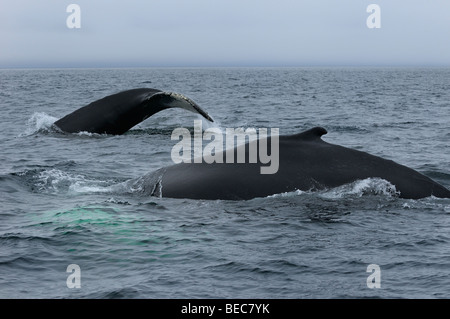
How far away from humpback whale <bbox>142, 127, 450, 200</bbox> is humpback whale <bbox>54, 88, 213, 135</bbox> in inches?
194

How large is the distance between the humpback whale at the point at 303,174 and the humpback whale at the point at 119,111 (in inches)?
194

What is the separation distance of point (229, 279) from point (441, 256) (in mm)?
2842

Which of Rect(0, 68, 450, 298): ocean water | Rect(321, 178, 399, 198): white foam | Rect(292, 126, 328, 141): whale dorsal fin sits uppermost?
Rect(292, 126, 328, 141): whale dorsal fin

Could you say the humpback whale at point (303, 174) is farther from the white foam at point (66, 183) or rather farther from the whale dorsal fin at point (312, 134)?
the white foam at point (66, 183)

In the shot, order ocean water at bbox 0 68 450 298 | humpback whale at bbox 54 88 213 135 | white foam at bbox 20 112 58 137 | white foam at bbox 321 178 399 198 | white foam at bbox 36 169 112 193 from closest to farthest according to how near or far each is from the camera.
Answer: ocean water at bbox 0 68 450 298
white foam at bbox 321 178 399 198
white foam at bbox 36 169 112 193
humpback whale at bbox 54 88 213 135
white foam at bbox 20 112 58 137

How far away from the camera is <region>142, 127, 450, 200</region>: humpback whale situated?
9.40 metres

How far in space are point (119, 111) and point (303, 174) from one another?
7480 millimetres

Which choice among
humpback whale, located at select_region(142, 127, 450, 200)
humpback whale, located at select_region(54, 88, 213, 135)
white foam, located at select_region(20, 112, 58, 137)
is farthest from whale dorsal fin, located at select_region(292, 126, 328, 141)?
white foam, located at select_region(20, 112, 58, 137)

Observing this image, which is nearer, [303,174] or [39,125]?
[303,174]

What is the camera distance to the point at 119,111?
52.2 feet

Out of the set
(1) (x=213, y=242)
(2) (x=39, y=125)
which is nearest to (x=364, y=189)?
(1) (x=213, y=242)

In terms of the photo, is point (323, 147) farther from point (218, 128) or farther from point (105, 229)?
point (218, 128)

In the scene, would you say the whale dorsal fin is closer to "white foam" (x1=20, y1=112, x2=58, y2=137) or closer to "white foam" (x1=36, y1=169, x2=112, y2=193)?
"white foam" (x1=36, y1=169, x2=112, y2=193)

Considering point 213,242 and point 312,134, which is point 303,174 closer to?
point 312,134
